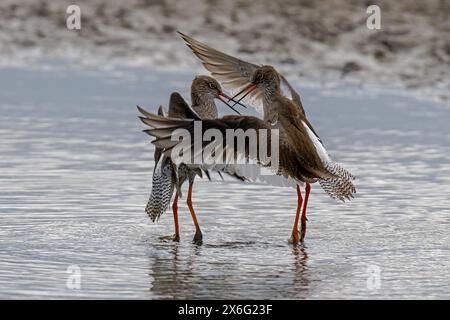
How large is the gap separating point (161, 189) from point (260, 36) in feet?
23.3

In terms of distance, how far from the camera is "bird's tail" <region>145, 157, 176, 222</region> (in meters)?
9.33

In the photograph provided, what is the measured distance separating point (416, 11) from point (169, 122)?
806 centimetres

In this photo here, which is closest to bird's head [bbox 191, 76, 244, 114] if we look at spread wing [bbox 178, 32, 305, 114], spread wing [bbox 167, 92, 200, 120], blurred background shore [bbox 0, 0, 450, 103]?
spread wing [bbox 178, 32, 305, 114]

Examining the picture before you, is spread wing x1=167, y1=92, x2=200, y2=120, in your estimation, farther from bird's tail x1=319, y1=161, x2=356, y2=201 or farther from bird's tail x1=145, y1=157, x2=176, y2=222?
bird's tail x1=319, y1=161, x2=356, y2=201

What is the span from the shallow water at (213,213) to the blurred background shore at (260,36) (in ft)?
2.84

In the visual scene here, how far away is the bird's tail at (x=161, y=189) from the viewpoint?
9.33 m

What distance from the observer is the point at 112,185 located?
422 inches

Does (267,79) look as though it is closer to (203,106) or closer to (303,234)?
(203,106)

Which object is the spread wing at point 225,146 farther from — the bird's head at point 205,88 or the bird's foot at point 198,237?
the bird's head at point 205,88

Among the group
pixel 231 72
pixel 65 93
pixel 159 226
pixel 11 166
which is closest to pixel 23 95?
pixel 65 93

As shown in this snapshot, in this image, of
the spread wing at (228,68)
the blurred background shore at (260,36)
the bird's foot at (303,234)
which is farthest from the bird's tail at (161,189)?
the blurred background shore at (260,36)

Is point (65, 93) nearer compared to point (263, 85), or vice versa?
point (263, 85)
